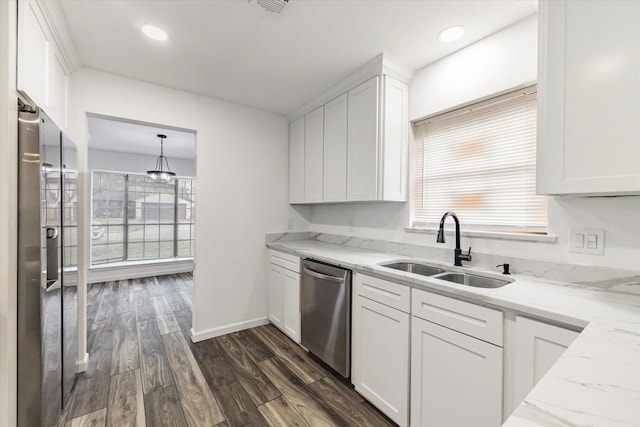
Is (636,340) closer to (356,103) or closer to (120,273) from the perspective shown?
(356,103)

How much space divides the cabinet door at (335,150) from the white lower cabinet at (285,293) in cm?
78

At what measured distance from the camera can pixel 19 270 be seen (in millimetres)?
1264

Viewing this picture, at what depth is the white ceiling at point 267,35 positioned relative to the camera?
164cm

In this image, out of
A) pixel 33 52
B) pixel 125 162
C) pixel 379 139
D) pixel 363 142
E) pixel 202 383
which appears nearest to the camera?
pixel 33 52

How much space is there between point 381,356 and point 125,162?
6015 mm

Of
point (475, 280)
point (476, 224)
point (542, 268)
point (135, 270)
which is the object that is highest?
point (476, 224)

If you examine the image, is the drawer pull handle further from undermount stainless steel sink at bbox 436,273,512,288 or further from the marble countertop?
undermount stainless steel sink at bbox 436,273,512,288

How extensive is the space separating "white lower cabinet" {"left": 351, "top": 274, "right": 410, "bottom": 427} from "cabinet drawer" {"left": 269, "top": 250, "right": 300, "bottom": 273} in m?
0.85

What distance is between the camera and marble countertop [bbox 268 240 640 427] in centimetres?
52

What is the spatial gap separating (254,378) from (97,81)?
2827mm

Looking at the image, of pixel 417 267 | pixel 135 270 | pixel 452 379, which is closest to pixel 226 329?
pixel 417 267

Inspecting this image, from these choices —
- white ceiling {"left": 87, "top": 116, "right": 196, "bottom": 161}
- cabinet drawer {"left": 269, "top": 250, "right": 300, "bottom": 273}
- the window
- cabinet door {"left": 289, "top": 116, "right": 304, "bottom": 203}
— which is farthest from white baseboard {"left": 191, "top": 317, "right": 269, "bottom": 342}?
the window

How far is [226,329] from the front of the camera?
9.80 ft

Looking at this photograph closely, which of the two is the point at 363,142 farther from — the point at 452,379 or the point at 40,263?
the point at 40,263
